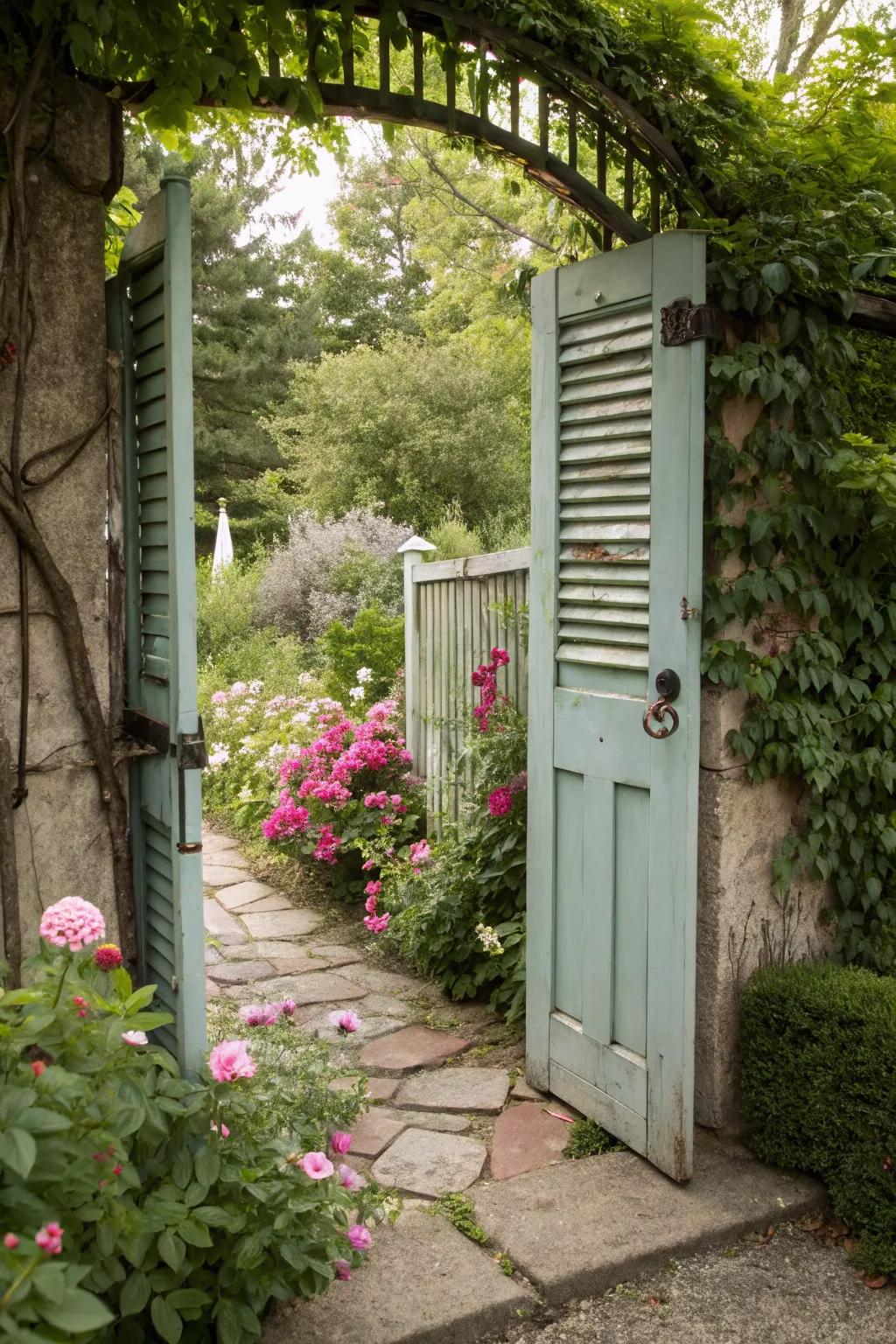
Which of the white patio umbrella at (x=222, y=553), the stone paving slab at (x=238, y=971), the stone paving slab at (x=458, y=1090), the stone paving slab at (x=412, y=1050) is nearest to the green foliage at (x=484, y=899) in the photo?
the stone paving slab at (x=412, y=1050)

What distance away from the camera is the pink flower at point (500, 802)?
14.4 ft

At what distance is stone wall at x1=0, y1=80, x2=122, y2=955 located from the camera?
250cm

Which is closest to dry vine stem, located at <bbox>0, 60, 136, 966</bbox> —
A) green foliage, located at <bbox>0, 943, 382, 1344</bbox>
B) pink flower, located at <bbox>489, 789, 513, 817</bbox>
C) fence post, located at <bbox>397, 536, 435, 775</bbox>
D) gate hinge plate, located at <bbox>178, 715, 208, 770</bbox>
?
gate hinge plate, located at <bbox>178, 715, 208, 770</bbox>

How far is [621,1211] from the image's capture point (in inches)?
116

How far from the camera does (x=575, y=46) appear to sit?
301 cm

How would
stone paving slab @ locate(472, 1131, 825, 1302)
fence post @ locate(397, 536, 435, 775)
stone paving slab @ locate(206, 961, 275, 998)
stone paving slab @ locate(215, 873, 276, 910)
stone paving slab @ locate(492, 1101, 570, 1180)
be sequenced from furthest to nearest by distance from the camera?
fence post @ locate(397, 536, 435, 775) → stone paving slab @ locate(215, 873, 276, 910) → stone paving slab @ locate(206, 961, 275, 998) → stone paving slab @ locate(492, 1101, 570, 1180) → stone paving slab @ locate(472, 1131, 825, 1302)

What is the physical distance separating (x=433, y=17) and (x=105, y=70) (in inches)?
36.3

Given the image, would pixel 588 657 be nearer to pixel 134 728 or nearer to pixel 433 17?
pixel 134 728

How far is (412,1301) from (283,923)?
316 centimetres

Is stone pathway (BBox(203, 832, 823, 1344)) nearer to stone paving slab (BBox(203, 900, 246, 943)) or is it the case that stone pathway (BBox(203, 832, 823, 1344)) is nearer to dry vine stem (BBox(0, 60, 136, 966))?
stone paving slab (BBox(203, 900, 246, 943))

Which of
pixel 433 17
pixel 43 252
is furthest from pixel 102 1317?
pixel 433 17

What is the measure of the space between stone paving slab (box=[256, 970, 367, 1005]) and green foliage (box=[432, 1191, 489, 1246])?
5.13 feet

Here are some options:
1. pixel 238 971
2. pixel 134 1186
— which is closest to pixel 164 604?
pixel 134 1186

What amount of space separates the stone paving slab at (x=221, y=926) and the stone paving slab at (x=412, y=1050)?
1.34 m
